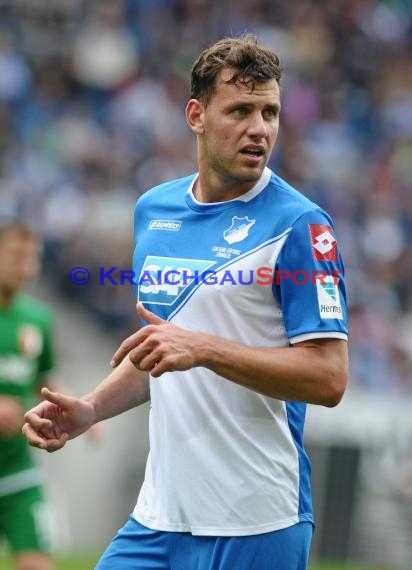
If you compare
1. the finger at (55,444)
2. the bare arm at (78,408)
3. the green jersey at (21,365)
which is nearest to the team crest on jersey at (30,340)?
the green jersey at (21,365)

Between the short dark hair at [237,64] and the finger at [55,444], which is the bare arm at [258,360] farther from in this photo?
the short dark hair at [237,64]

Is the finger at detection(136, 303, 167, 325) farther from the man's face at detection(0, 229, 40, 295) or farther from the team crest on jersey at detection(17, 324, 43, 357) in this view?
the team crest on jersey at detection(17, 324, 43, 357)

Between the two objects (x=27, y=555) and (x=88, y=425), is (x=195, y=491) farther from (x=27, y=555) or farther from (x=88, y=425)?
(x=27, y=555)

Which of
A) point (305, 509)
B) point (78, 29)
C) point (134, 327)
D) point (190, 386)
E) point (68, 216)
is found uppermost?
point (78, 29)

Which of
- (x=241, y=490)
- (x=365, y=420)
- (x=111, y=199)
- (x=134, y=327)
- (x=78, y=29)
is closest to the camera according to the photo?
(x=241, y=490)

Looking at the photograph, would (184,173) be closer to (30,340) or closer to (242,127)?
(30,340)

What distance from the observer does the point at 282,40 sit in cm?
1784

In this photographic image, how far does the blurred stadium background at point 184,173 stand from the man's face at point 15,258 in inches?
183

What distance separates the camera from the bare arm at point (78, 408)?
4438 mm

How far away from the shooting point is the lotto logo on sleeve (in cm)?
427

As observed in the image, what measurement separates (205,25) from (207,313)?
14.0 meters

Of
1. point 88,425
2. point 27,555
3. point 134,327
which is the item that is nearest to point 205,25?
point 134,327

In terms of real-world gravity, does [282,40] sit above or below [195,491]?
above

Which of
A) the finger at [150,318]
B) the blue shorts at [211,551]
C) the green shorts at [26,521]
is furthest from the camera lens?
the green shorts at [26,521]
